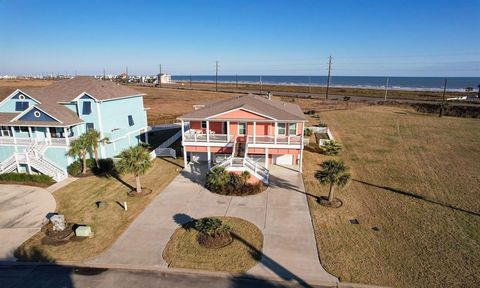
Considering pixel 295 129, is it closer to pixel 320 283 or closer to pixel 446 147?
pixel 320 283

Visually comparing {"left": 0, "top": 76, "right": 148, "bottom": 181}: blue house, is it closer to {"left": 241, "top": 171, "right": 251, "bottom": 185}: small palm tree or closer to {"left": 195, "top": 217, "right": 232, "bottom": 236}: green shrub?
{"left": 241, "top": 171, "right": 251, "bottom": 185}: small palm tree

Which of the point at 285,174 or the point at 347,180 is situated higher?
the point at 347,180

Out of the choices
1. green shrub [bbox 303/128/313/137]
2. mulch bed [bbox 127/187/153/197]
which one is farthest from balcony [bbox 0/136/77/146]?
green shrub [bbox 303/128/313/137]

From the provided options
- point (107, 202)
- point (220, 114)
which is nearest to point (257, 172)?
point (220, 114)

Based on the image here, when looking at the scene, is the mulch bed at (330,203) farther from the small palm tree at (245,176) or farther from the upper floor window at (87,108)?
the upper floor window at (87,108)

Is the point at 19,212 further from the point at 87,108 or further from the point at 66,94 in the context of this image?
the point at 66,94

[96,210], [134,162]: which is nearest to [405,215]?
[134,162]

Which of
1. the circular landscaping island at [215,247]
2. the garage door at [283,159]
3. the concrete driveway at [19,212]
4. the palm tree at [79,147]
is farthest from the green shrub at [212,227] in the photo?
the palm tree at [79,147]

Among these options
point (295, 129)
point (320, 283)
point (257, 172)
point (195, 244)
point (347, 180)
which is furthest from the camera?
point (295, 129)
